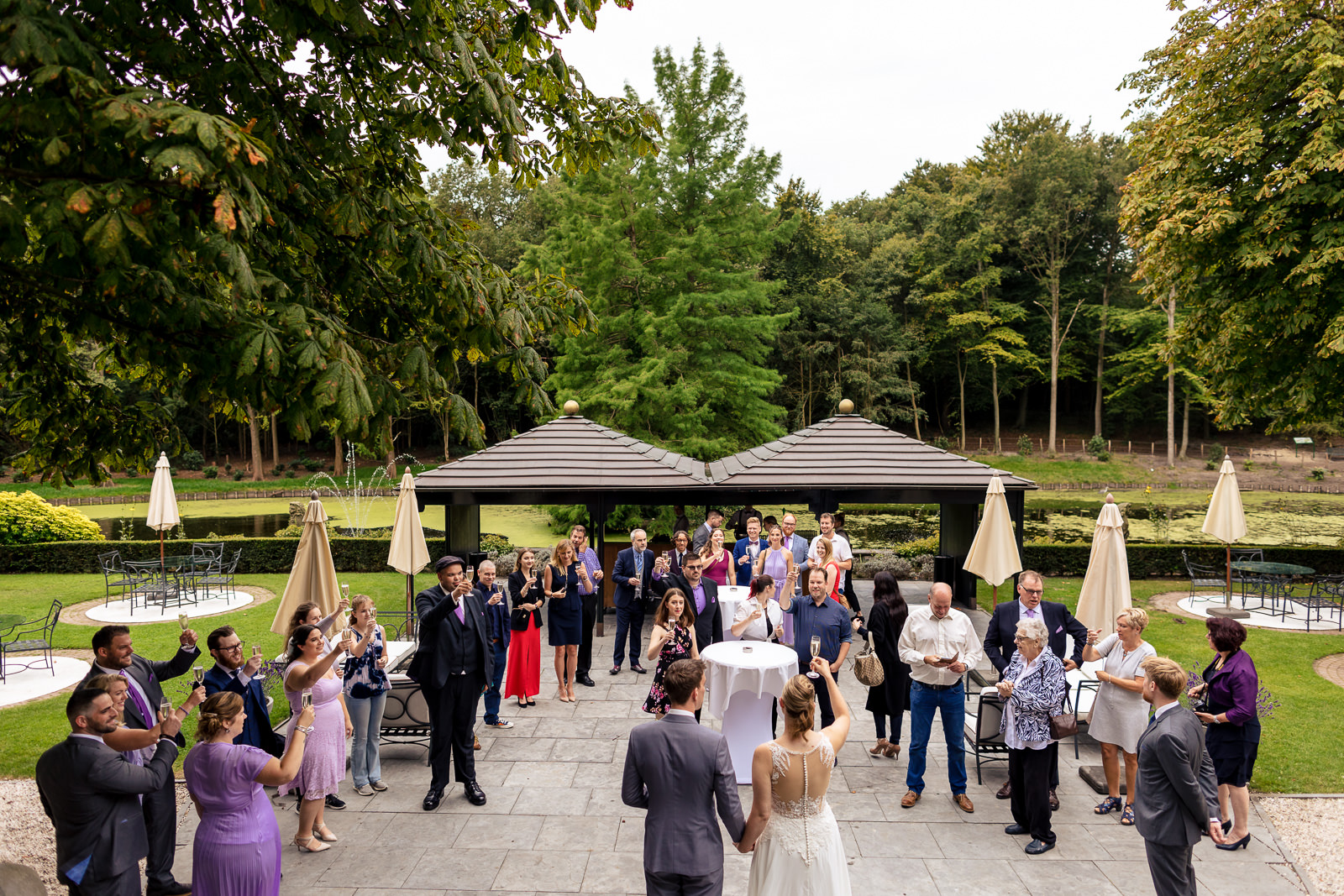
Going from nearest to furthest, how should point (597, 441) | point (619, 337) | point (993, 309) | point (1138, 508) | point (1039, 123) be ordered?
1. point (597, 441)
2. point (619, 337)
3. point (1138, 508)
4. point (993, 309)
5. point (1039, 123)

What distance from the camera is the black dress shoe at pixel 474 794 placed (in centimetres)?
664

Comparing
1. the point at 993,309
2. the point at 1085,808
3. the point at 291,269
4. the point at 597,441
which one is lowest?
the point at 1085,808

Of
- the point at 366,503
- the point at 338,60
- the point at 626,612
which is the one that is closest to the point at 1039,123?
the point at 366,503

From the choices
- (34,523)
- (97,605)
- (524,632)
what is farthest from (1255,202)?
(34,523)

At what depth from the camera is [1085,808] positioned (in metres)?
6.65

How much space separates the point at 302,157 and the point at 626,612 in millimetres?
6835

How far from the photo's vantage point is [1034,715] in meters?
5.79

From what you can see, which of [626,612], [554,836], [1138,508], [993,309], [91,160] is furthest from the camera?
[993,309]

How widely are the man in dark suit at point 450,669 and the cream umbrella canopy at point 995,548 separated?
224 inches

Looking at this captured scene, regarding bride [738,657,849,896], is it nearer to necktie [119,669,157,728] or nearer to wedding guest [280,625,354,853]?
wedding guest [280,625,354,853]

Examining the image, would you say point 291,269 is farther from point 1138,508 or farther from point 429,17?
point 1138,508

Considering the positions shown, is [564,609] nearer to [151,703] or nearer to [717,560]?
[717,560]

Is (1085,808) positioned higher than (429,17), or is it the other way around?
(429,17)

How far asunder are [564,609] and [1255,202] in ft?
43.2
